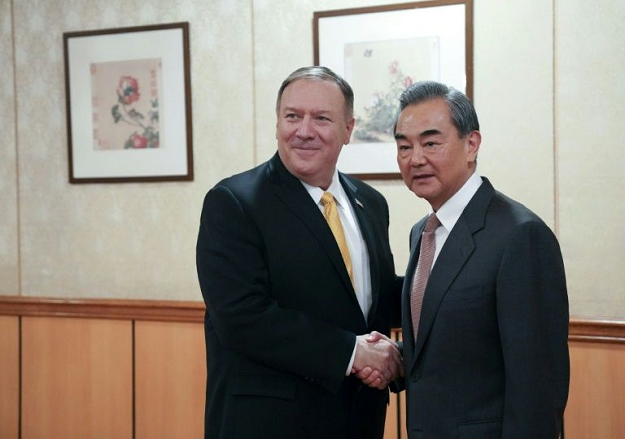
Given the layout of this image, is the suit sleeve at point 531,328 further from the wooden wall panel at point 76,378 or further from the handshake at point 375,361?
the wooden wall panel at point 76,378

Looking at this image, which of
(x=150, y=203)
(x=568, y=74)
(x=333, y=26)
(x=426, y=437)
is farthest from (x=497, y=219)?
(x=150, y=203)

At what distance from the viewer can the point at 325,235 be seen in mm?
2285

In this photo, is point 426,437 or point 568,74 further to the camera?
point 568,74

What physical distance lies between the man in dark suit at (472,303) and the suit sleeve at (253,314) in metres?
0.25

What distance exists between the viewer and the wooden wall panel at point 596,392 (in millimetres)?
3176

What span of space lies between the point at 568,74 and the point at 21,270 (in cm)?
294

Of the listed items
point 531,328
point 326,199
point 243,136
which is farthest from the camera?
point 243,136

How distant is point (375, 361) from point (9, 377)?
104 inches

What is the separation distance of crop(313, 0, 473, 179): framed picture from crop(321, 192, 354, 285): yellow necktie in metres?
1.13

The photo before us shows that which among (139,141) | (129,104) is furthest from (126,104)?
(139,141)

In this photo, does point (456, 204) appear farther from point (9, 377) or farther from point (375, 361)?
point (9, 377)

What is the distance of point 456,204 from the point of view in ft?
6.55

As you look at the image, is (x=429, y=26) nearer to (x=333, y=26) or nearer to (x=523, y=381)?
(x=333, y=26)

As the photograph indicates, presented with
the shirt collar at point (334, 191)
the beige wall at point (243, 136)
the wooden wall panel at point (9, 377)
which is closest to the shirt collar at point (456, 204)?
the shirt collar at point (334, 191)
